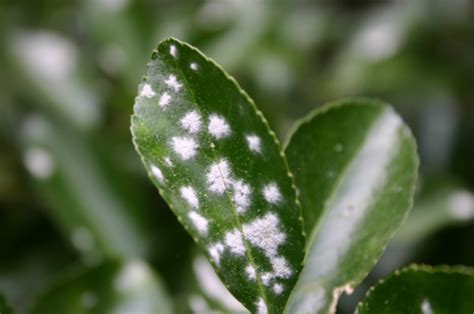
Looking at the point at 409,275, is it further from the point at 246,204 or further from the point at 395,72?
the point at 395,72

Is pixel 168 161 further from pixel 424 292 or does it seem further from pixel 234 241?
pixel 424 292

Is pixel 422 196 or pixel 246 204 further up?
pixel 246 204

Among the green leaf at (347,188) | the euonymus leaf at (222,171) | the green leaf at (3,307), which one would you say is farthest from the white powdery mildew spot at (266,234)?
the green leaf at (3,307)

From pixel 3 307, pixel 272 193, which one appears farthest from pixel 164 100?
pixel 3 307

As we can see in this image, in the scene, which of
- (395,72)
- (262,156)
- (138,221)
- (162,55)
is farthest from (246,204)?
(395,72)

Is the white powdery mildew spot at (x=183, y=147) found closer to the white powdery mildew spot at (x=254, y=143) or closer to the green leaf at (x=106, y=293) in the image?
the white powdery mildew spot at (x=254, y=143)

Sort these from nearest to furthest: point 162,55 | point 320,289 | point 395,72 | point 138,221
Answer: point 162,55 → point 320,289 → point 138,221 → point 395,72
